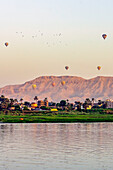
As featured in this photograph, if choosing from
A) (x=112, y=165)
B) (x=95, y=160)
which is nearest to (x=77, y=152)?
(x=95, y=160)

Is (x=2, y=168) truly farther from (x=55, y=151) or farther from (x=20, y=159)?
(x=55, y=151)

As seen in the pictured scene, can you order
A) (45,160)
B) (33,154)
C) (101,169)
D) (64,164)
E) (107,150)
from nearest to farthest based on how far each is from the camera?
(101,169)
(64,164)
(45,160)
(33,154)
(107,150)

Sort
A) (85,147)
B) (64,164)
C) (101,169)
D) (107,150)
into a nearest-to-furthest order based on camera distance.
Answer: (101,169)
(64,164)
(107,150)
(85,147)

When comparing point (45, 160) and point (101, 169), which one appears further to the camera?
point (45, 160)

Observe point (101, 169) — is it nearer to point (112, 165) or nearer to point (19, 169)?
point (112, 165)

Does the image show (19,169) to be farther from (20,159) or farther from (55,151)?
(55,151)

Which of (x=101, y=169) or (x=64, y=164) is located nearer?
(x=101, y=169)

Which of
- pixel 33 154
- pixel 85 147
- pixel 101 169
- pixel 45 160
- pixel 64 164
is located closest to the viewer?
pixel 101 169

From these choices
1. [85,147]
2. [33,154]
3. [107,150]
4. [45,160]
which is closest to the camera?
[45,160]

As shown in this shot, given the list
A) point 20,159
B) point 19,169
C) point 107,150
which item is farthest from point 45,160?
point 107,150
